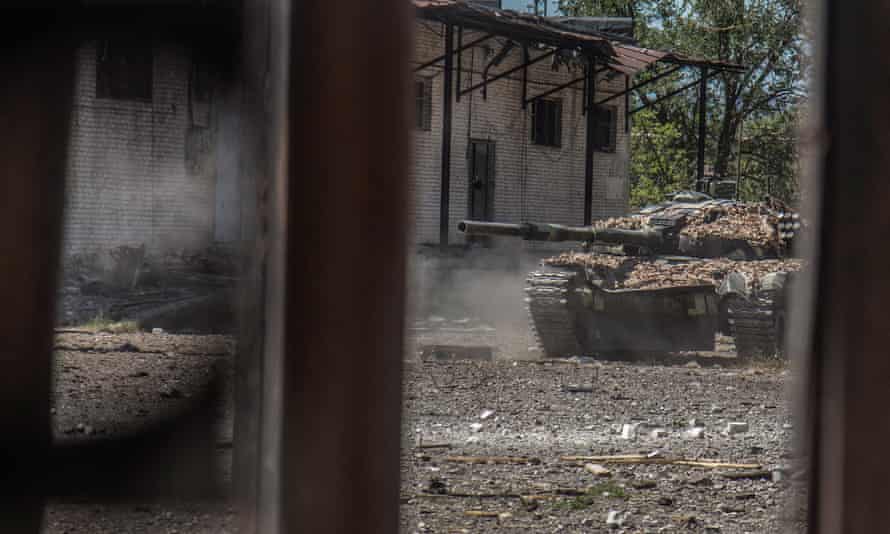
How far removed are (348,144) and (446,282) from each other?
50.4 ft

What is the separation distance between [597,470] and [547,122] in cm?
1731

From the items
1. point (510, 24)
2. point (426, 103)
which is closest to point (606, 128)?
point (426, 103)

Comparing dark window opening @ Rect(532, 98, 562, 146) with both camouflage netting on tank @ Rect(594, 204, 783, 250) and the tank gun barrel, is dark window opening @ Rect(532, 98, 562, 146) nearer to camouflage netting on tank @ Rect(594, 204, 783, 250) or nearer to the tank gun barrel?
camouflage netting on tank @ Rect(594, 204, 783, 250)

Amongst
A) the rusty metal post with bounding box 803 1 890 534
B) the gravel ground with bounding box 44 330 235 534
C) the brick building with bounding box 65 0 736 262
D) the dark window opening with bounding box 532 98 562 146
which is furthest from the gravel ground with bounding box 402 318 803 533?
the dark window opening with bounding box 532 98 562 146

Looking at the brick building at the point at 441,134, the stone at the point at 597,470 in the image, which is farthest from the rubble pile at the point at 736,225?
the stone at the point at 597,470

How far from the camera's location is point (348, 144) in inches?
23.9

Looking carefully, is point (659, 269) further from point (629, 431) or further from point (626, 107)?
point (626, 107)

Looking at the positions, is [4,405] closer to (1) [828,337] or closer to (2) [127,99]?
(1) [828,337]

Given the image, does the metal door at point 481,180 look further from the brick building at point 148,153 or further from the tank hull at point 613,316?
the tank hull at point 613,316

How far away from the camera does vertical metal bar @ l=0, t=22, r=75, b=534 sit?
63cm

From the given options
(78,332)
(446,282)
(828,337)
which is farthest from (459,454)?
(446,282)

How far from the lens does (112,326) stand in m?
10.4

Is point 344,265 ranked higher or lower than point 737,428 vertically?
higher

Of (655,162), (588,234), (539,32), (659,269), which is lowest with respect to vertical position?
(659,269)
